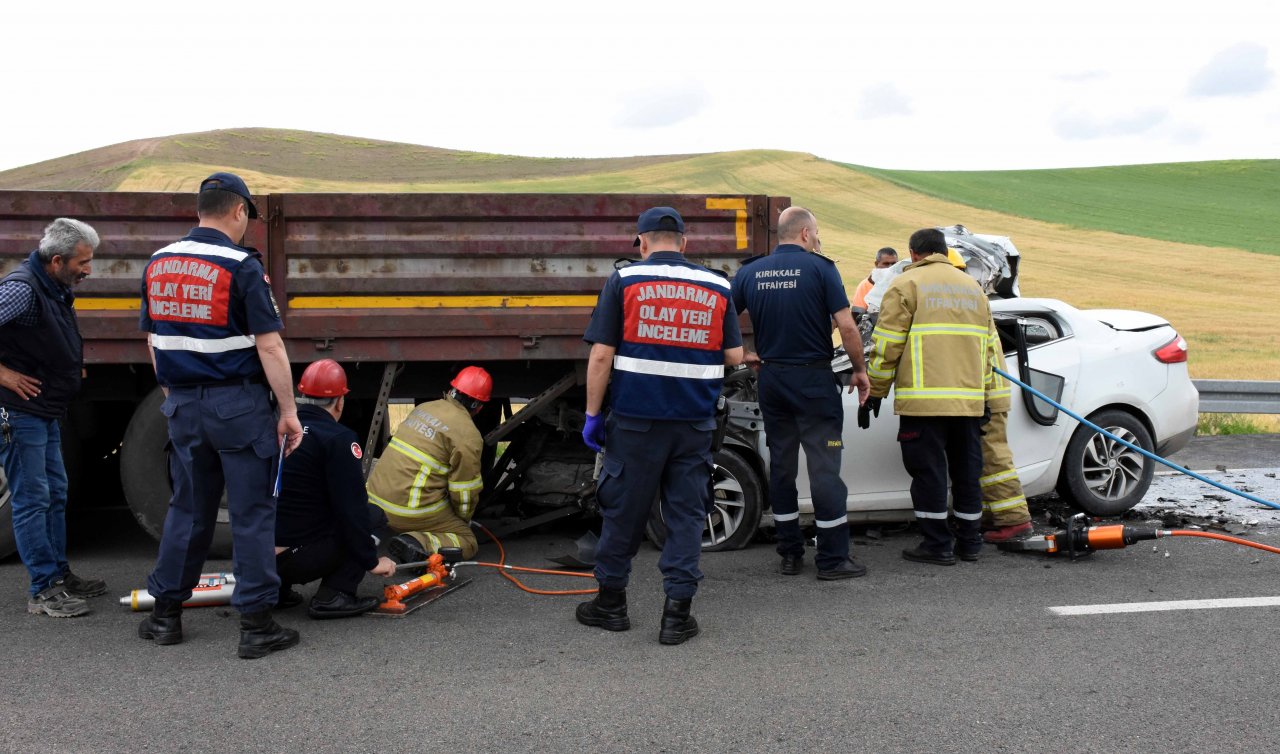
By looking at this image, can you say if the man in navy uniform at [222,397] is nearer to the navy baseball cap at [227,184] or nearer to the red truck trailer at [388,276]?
the navy baseball cap at [227,184]

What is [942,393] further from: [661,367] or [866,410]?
[661,367]

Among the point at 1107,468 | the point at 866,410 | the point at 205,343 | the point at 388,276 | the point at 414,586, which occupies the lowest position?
the point at 414,586

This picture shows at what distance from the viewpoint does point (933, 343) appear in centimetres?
574

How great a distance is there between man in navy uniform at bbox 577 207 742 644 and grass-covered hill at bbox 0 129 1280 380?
17086 millimetres

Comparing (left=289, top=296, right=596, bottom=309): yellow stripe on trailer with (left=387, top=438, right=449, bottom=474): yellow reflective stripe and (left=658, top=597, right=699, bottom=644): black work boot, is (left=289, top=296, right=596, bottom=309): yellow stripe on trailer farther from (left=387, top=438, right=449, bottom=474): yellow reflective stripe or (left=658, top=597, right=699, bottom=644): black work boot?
(left=658, top=597, right=699, bottom=644): black work boot

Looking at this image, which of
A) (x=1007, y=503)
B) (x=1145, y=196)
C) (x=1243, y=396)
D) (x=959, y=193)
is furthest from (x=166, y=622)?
(x=1145, y=196)

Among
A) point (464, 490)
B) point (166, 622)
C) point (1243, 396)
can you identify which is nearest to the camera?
point (166, 622)

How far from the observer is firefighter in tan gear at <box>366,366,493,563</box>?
580 centimetres

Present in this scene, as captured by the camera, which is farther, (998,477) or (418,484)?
(998,477)

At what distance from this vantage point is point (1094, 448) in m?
6.62

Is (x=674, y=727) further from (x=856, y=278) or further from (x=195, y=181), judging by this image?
(x=195, y=181)

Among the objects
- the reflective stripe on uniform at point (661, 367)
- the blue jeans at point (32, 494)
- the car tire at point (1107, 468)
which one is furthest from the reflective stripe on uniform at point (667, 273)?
the car tire at point (1107, 468)

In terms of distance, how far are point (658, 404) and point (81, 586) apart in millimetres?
2929

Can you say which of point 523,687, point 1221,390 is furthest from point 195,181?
point 523,687
